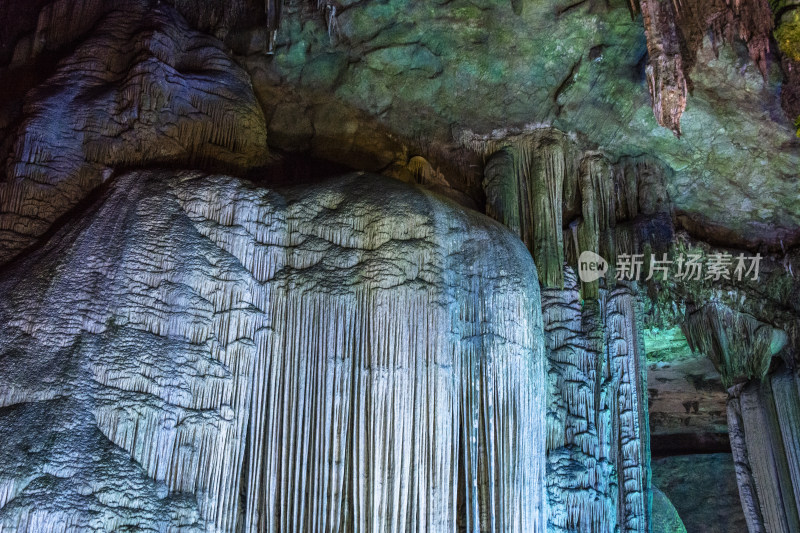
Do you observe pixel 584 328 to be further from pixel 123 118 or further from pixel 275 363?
pixel 123 118

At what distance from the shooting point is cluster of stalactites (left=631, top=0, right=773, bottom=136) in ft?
21.9

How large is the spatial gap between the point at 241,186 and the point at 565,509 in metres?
4.52

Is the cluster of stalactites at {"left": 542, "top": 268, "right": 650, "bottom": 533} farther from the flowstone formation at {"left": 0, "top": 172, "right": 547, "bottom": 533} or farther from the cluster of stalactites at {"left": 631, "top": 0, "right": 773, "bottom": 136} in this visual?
the cluster of stalactites at {"left": 631, "top": 0, "right": 773, "bottom": 136}

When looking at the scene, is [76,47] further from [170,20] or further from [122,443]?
[122,443]

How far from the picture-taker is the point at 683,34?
717cm

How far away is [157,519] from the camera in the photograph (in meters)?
4.99

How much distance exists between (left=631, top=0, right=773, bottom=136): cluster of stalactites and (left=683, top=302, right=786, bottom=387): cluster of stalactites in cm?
329

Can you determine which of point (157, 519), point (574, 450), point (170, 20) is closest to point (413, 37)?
point (170, 20)

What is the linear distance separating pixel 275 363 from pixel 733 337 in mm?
6566

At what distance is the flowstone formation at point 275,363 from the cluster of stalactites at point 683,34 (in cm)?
231

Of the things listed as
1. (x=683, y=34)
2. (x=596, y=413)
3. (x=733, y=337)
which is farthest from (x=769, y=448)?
(x=683, y=34)

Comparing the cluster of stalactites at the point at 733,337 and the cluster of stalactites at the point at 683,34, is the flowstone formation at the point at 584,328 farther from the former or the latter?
the cluster of stalactites at the point at 683,34

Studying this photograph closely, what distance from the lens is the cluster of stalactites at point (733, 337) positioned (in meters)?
9.61

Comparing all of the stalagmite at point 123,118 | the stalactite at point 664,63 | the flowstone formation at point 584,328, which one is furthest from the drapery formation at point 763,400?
the stalagmite at point 123,118
